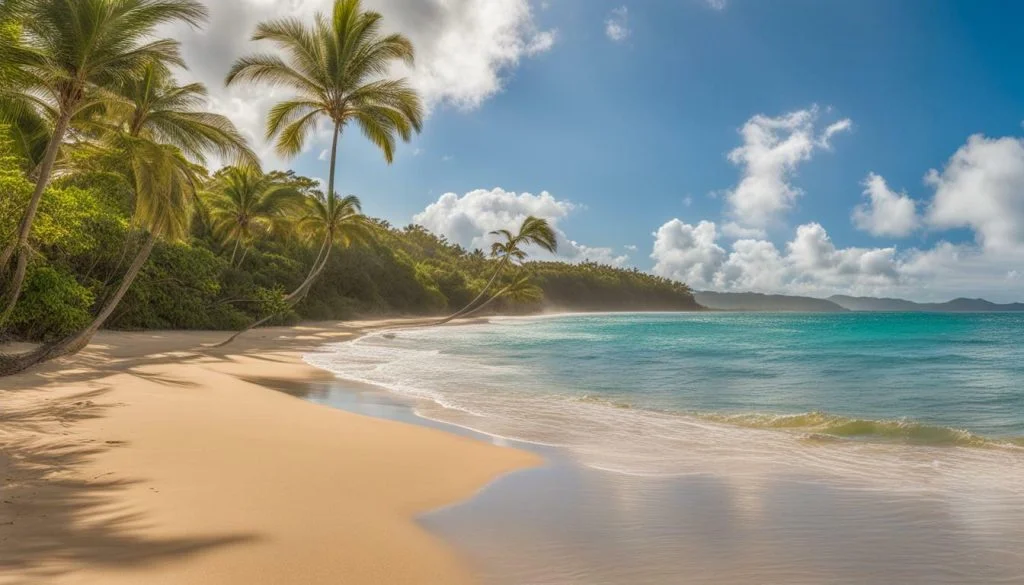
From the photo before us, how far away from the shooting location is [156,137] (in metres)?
12.3

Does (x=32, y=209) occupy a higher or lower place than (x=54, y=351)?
higher

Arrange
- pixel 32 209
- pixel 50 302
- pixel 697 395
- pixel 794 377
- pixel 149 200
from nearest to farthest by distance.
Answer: pixel 32 209
pixel 149 200
pixel 50 302
pixel 697 395
pixel 794 377

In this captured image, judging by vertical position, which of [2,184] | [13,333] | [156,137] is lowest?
[13,333]

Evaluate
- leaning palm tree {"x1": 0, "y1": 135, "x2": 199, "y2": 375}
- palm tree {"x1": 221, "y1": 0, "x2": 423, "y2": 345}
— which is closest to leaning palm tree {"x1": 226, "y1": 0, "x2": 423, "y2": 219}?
palm tree {"x1": 221, "y1": 0, "x2": 423, "y2": 345}

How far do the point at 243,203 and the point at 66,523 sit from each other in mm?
25932

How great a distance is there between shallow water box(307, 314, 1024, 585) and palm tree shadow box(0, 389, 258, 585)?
4.99ft

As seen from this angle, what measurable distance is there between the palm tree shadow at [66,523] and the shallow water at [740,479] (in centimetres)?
152

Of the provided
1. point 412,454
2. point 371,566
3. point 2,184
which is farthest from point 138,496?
point 2,184

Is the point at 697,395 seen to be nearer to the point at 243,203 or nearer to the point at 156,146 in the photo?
the point at 156,146

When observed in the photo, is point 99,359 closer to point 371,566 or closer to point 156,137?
point 156,137

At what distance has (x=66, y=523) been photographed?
3.28 metres

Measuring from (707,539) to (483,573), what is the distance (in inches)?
55.4

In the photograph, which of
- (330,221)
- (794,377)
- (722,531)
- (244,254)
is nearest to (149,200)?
(722,531)

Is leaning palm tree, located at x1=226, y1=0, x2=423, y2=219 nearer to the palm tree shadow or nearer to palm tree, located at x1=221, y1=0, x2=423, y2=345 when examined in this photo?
palm tree, located at x1=221, y1=0, x2=423, y2=345
